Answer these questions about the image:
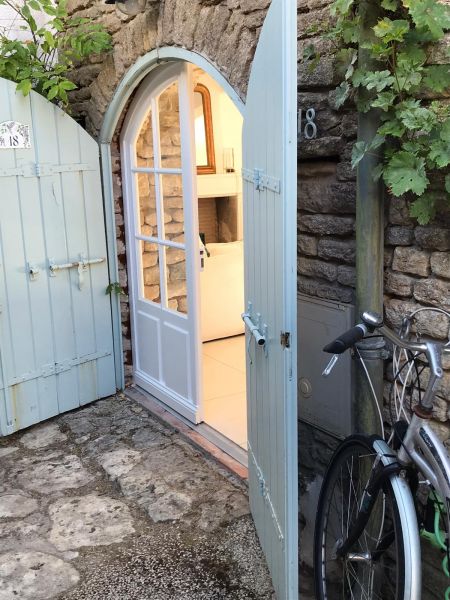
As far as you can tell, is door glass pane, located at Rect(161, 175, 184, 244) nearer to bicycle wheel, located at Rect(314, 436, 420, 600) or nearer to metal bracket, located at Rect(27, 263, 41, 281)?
metal bracket, located at Rect(27, 263, 41, 281)

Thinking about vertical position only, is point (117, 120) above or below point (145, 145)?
above

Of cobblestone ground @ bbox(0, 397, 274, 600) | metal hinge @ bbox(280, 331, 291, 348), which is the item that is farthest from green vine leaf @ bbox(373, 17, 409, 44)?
cobblestone ground @ bbox(0, 397, 274, 600)

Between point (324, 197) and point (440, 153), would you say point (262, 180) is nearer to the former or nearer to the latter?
point (324, 197)

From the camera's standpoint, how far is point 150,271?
4.77 m

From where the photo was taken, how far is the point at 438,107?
7.26 feet

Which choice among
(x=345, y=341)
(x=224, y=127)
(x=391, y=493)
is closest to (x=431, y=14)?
(x=345, y=341)

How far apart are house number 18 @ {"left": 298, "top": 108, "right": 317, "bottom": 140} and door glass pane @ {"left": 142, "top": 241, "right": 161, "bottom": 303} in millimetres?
1931

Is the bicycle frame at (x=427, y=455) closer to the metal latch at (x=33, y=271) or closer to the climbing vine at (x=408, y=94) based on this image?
the climbing vine at (x=408, y=94)

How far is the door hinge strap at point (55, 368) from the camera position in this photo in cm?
445

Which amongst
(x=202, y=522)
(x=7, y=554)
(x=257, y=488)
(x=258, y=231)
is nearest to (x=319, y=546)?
(x=257, y=488)

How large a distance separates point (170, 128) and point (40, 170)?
895mm

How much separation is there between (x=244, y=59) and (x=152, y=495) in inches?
92.1

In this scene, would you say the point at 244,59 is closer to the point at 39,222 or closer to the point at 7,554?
the point at 39,222

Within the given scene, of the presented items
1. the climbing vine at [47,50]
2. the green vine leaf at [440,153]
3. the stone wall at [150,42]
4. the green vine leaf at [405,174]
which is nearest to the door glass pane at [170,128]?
the stone wall at [150,42]
